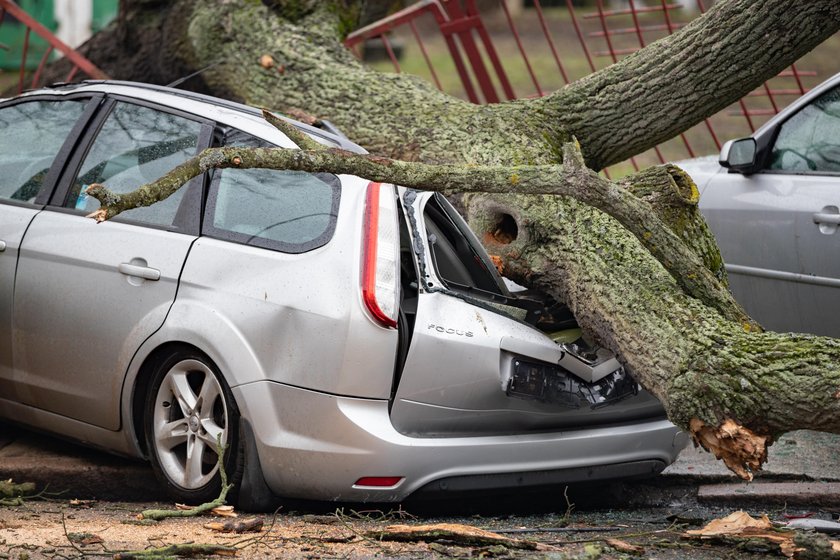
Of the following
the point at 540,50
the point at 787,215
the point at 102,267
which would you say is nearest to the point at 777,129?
the point at 787,215

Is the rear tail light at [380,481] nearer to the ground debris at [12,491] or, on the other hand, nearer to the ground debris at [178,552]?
the ground debris at [178,552]

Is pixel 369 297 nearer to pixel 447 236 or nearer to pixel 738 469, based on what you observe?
pixel 447 236

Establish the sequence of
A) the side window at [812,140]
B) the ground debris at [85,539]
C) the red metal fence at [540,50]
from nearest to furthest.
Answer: the ground debris at [85,539], the side window at [812,140], the red metal fence at [540,50]

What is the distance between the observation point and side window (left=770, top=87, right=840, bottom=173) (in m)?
5.83

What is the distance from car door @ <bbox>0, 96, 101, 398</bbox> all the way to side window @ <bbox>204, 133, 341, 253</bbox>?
3.21ft

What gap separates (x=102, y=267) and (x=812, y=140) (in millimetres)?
3681

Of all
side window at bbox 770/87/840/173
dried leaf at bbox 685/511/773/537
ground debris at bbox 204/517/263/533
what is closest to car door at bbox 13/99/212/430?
ground debris at bbox 204/517/263/533

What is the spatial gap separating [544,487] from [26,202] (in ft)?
8.56

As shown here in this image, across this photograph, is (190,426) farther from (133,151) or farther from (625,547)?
(625,547)

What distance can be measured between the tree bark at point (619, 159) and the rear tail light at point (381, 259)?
0.49ft

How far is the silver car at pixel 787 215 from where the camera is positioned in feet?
18.7

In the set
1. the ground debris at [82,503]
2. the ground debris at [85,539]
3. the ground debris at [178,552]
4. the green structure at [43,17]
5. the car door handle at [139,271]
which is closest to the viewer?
the ground debris at [178,552]

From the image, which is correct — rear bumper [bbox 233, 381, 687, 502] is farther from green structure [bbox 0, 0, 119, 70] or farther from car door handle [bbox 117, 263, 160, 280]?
green structure [bbox 0, 0, 119, 70]

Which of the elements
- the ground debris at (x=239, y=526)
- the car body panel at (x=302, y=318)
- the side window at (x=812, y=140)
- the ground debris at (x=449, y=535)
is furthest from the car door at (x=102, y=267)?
the side window at (x=812, y=140)
